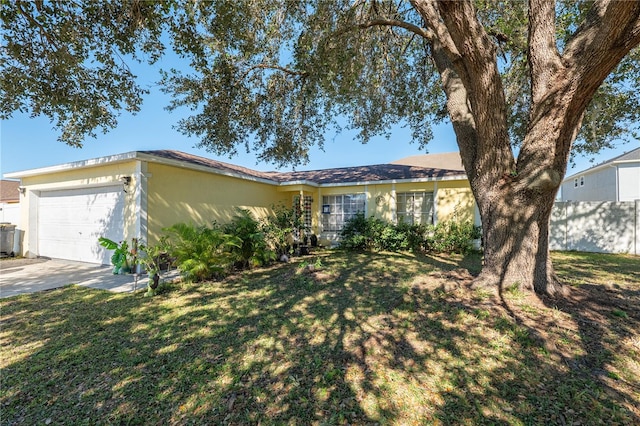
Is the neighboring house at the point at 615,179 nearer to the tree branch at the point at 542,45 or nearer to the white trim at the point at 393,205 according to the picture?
the white trim at the point at 393,205

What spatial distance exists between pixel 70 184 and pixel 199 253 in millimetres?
5848

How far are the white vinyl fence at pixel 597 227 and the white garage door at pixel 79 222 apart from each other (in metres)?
15.5

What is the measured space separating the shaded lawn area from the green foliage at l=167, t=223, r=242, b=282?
39.0 inches

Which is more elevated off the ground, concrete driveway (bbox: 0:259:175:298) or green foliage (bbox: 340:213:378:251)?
green foliage (bbox: 340:213:378:251)

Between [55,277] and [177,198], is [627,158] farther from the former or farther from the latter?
[55,277]

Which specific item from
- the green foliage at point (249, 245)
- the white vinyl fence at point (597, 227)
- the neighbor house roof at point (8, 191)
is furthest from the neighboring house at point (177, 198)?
the neighbor house roof at point (8, 191)

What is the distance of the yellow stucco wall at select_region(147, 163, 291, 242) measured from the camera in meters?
7.52

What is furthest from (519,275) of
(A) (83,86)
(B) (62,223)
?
(B) (62,223)

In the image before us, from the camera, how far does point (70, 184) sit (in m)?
8.66

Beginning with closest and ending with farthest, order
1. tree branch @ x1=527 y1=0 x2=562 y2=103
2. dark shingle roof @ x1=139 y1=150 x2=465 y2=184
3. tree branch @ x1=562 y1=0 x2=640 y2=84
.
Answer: tree branch @ x1=562 y1=0 x2=640 y2=84, tree branch @ x1=527 y1=0 x2=562 y2=103, dark shingle roof @ x1=139 y1=150 x2=465 y2=184

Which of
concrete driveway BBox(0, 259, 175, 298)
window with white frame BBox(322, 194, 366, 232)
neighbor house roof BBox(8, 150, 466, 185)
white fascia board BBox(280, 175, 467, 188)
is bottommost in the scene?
concrete driveway BBox(0, 259, 175, 298)

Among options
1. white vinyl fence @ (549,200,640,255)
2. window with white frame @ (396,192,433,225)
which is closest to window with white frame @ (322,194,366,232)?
window with white frame @ (396,192,433,225)

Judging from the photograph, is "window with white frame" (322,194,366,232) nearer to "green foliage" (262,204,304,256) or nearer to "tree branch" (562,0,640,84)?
"green foliage" (262,204,304,256)

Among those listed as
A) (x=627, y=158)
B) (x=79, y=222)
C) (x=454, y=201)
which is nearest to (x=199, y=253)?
(x=79, y=222)
